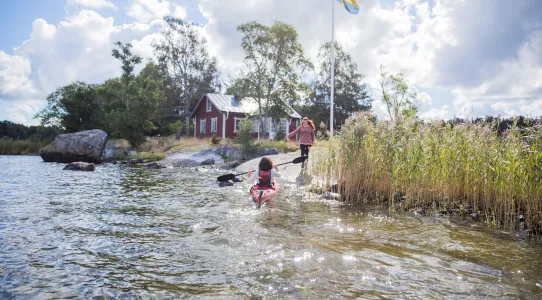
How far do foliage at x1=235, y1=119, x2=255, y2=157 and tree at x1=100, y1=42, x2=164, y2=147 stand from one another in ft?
36.7

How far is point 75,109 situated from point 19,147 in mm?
8507

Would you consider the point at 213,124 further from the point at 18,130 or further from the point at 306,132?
the point at 18,130

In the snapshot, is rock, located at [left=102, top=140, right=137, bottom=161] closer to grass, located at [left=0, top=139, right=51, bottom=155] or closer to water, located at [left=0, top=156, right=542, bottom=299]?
grass, located at [left=0, top=139, right=51, bottom=155]

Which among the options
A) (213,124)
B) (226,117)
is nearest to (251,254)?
(226,117)

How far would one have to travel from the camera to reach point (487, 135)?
7531mm

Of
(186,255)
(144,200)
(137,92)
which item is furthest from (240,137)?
(186,255)


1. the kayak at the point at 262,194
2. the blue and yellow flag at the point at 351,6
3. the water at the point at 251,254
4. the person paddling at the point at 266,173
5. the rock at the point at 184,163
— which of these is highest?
the blue and yellow flag at the point at 351,6

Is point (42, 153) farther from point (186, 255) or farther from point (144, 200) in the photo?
point (186, 255)

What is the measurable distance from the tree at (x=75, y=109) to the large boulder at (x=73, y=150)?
43.5 ft

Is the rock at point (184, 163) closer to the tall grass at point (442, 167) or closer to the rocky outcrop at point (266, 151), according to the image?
the rocky outcrop at point (266, 151)

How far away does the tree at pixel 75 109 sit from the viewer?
40156 millimetres

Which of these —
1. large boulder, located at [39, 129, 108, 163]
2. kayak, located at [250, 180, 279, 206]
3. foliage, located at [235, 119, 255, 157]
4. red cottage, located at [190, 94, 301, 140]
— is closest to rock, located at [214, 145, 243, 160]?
foliage, located at [235, 119, 255, 157]

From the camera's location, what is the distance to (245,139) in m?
26.1

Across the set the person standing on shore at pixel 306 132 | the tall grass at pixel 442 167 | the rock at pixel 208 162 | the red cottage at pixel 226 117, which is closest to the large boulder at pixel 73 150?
the rock at pixel 208 162
